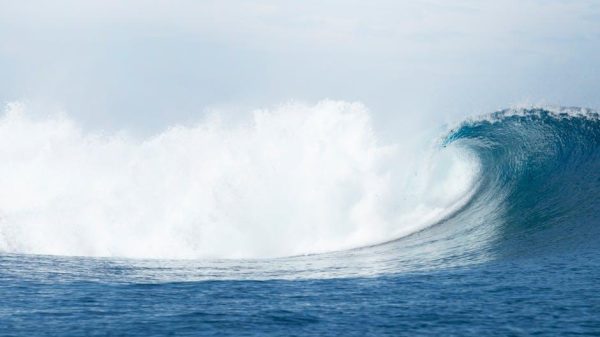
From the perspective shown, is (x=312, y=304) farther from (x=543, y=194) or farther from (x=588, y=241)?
(x=543, y=194)

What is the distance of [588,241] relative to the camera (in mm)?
15133

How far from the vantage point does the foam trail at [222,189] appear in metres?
Answer: 19.9

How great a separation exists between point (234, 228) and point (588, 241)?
9691mm

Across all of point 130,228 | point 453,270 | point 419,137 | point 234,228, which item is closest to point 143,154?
point 130,228

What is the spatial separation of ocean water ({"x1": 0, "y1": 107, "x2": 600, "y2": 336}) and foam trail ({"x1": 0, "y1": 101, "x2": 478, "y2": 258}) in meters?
0.07

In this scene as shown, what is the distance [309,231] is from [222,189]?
3.54 m

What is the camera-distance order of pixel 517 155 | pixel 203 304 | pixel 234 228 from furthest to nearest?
pixel 517 155 → pixel 234 228 → pixel 203 304

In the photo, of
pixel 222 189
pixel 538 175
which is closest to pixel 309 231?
pixel 222 189

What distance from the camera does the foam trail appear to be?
1994 centimetres

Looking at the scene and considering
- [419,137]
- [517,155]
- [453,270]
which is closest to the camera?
[453,270]

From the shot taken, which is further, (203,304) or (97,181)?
(97,181)

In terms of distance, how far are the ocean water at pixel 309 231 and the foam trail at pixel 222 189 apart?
7cm

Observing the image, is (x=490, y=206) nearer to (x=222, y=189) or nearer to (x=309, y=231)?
(x=309, y=231)

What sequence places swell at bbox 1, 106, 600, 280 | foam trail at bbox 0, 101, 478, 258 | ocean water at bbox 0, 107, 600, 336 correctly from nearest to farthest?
1. ocean water at bbox 0, 107, 600, 336
2. swell at bbox 1, 106, 600, 280
3. foam trail at bbox 0, 101, 478, 258
